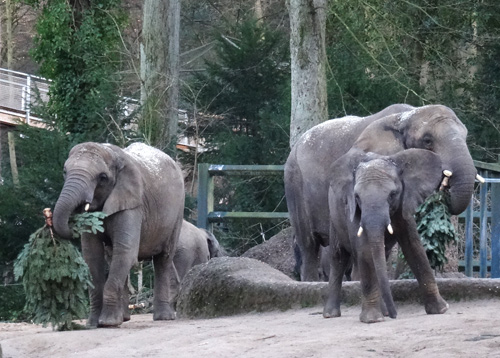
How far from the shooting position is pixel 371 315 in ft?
32.4

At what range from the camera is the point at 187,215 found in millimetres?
23328

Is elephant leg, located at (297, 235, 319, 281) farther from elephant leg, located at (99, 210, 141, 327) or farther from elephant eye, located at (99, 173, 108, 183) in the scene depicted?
elephant eye, located at (99, 173, 108, 183)

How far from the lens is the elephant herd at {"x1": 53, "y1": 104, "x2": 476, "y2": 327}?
32.8 ft

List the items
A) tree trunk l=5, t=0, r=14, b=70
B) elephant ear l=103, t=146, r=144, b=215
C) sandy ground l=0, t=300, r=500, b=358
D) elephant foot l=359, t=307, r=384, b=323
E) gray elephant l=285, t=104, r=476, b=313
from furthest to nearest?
tree trunk l=5, t=0, r=14, b=70 → elephant ear l=103, t=146, r=144, b=215 → gray elephant l=285, t=104, r=476, b=313 → elephant foot l=359, t=307, r=384, b=323 → sandy ground l=0, t=300, r=500, b=358

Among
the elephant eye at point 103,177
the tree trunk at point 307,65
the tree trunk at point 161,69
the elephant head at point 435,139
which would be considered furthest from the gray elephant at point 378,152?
the tree trunk at point 161,69

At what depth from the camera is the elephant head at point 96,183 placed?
460 inches

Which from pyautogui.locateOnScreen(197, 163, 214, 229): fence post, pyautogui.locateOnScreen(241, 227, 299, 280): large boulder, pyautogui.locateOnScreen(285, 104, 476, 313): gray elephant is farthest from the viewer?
pyautogui.locateOnScreen(241, 227, 299, 280): large boulder

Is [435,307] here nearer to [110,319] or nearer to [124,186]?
[110,319]

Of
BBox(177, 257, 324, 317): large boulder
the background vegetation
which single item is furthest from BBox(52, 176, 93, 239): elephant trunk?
the background vegetation

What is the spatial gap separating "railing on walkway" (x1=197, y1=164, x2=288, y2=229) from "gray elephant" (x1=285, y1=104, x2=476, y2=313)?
10.6ft

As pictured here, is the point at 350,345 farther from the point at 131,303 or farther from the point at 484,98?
the point at 484,98

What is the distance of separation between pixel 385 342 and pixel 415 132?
3209 millimetres

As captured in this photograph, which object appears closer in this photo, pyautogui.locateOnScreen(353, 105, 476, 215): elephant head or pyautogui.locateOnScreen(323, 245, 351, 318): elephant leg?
pyautogui.locateOnScreen(353, 105, 476, 215): elephant head

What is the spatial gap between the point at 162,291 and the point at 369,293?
14.9 ft
